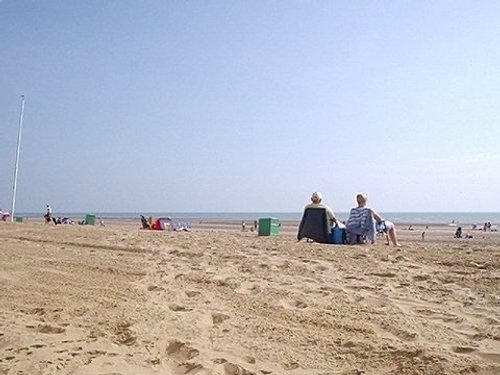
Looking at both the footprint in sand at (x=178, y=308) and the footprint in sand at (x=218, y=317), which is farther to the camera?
the footprint in sand at (x=178, y=308)

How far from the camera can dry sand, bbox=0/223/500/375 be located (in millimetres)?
2637

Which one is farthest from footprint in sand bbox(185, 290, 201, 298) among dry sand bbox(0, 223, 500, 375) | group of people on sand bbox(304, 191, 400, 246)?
group of people on sand bbox(304, 191, 400, 246)

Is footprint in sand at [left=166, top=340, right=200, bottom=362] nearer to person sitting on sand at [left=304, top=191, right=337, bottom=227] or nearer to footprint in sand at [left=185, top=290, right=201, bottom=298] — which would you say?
footprint in sand at [left=185, top=290, right=201, bottom=298]

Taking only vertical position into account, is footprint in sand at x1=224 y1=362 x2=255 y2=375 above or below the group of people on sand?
below

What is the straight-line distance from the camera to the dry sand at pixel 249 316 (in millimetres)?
2637

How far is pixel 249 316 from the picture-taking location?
3.57 metres

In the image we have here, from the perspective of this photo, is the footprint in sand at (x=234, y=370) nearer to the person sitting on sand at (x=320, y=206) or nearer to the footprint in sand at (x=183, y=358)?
the footprint in sand at (x=183, y=358)

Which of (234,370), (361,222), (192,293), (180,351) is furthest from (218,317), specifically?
(361,222)

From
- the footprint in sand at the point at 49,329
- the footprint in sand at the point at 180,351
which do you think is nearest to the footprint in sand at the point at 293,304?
the footprint in sand at the point at 180,351

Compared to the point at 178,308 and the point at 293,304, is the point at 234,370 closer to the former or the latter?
the point at 178,308

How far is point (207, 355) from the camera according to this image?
109 inches

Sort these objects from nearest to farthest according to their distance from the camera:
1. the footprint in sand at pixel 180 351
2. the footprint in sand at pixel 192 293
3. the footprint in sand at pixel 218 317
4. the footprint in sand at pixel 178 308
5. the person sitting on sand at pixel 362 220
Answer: the footprint in sand at pixel 180 351 → the footprint in sand at pixel 218 317 → the footprint in sand at pixel 178 308 → the footprint in sand at pixel 192 293 → the person sitting on sand at pixel 362 220

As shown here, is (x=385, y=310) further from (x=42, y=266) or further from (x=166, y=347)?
(x=42, y=266)

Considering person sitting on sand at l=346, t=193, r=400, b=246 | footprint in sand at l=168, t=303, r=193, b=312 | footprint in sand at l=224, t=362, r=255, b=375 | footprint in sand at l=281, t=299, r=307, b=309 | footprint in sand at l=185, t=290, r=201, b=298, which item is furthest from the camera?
person sitting on sand at l=346, t=193, r=400, b=246
